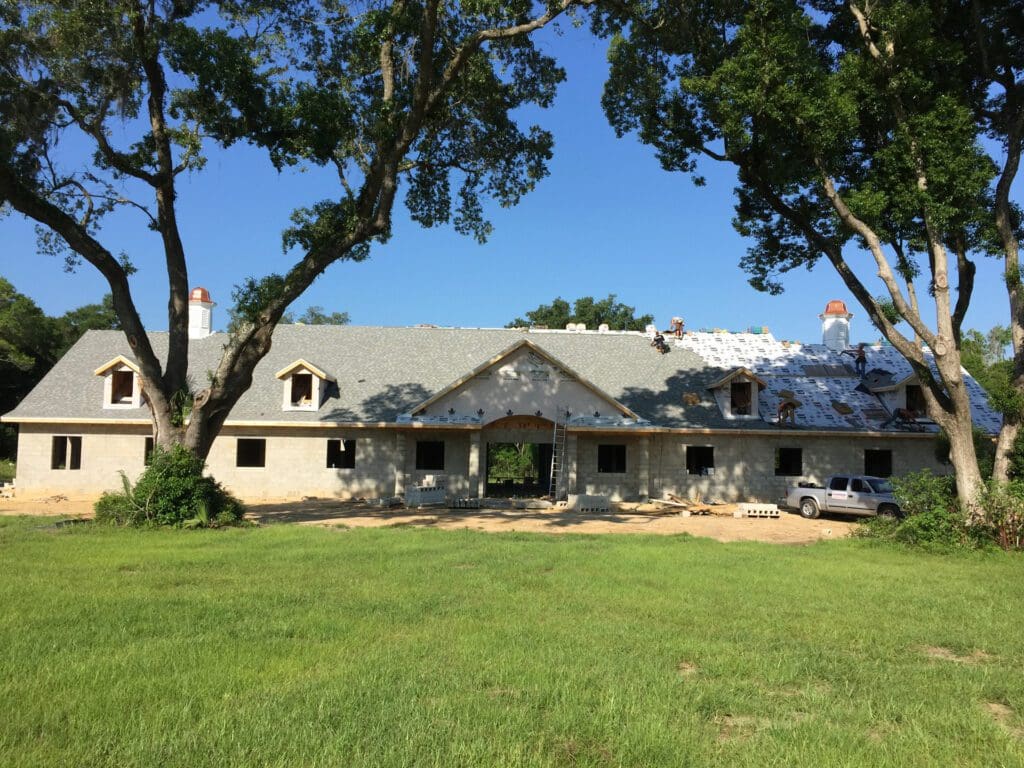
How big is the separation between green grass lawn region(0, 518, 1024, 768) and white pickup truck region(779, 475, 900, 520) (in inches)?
439

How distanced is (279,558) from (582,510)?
43.4 ft

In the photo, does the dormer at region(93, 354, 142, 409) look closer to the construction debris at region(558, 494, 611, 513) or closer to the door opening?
the construction debris at region(558, 494, 611, 513)

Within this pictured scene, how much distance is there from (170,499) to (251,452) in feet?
33.7

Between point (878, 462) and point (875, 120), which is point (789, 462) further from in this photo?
point (875, 120)

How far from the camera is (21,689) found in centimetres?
500

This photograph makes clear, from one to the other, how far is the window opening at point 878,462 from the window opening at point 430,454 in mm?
15642

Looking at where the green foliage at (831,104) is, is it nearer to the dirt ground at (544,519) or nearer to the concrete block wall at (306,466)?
the dirt ground at (544,519)

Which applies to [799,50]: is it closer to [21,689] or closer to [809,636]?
[809,636]

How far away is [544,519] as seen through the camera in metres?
20.2

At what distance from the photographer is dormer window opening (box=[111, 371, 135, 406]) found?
26.3 m

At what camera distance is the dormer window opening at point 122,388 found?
26.3m

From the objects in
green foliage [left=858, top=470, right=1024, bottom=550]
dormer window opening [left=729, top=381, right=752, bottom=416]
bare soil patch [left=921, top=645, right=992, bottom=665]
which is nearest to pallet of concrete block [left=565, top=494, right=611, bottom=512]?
Result: dormer window opening [left=729, top=381, right=752, bottom=416]

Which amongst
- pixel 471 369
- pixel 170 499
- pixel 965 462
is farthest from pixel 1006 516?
pixel 471 369

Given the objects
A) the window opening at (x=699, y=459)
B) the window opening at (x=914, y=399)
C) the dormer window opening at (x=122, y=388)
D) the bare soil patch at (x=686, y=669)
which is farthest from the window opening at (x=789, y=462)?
the dormer window opening at (x=122, y=388)
